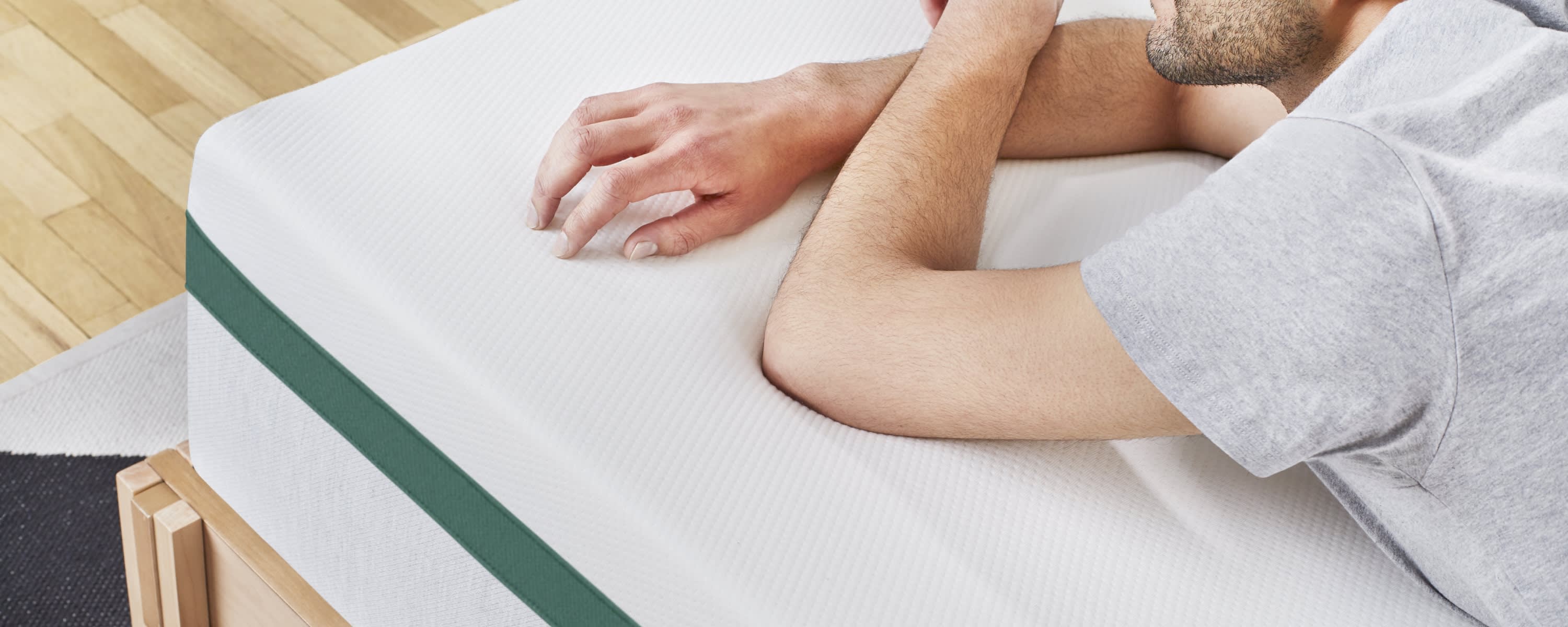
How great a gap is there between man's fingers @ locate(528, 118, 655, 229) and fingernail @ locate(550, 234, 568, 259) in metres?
0.03

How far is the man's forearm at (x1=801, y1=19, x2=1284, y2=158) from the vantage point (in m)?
1.10

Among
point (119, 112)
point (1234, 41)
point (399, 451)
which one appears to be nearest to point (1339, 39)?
point (1234, 41)

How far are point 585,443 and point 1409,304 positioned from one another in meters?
0.47

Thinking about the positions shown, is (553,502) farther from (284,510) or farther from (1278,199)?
(1278,199)

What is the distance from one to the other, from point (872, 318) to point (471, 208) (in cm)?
32

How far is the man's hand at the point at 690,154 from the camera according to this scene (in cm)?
93

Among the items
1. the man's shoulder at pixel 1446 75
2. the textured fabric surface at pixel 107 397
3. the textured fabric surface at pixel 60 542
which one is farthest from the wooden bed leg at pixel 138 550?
the man's shoulder at pixel 1446 75

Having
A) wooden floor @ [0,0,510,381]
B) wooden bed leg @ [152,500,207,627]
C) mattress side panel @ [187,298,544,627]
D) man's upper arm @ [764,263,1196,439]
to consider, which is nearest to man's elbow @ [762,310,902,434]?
man's upper arm @ [764,263,1196,439]

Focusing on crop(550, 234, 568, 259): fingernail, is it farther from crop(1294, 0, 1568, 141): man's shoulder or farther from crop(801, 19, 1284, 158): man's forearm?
crop(1294, 0, 1568, 141): man's shoulder

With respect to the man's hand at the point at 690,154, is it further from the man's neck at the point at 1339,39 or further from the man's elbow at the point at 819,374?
the man's neck at the point at 1339,39

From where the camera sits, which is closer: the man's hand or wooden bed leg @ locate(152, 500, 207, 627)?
the man's hand

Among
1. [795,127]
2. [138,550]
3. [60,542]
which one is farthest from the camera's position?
[60,542]

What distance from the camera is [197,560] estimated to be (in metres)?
1.11

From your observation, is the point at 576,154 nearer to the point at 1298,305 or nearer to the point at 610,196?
the point at 610,196
